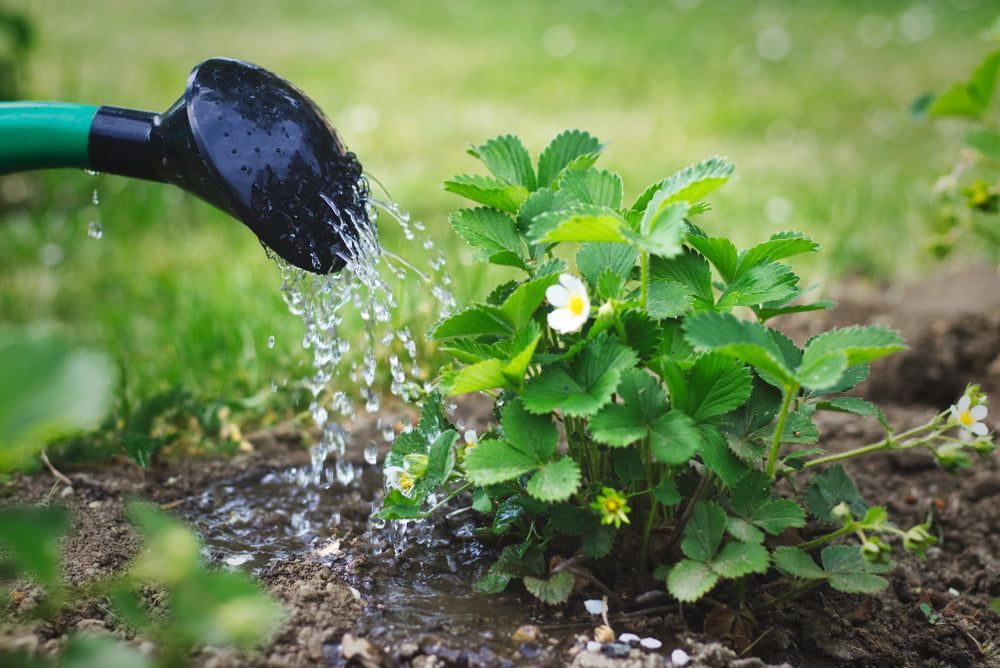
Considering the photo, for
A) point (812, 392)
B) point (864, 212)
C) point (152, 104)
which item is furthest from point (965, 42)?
point (812, 392)

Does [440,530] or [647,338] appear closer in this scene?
[647,338]

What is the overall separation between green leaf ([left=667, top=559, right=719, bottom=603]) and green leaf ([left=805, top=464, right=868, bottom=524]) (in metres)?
0.28

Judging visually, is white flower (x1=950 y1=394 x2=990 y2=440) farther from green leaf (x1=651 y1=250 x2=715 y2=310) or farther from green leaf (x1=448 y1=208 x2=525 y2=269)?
green leaf (x1=448 y1=208 x2=525 y2=269)

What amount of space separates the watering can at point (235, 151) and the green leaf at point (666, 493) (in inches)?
26.0

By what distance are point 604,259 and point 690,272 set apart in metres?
0.14

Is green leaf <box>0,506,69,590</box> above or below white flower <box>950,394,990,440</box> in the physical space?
above

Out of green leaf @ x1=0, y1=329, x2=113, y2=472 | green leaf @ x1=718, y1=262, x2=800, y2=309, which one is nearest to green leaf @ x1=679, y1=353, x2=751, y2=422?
green leaf @ x1=718, y1=262, x2=800, y2=309

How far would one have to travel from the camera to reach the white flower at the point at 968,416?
1367 millimetres

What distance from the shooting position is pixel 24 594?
1418 millimetres

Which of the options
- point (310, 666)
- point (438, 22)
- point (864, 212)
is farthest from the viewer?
point (438, 22)

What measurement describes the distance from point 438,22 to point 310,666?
7028mm

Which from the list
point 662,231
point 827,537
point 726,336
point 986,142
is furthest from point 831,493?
point 986,142

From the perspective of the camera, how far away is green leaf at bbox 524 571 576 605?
4.54 ft

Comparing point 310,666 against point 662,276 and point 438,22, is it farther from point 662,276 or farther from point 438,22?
point 438,22
